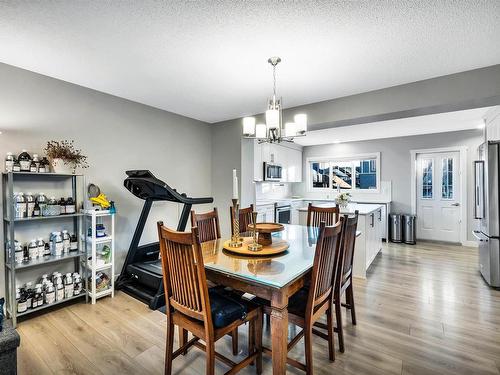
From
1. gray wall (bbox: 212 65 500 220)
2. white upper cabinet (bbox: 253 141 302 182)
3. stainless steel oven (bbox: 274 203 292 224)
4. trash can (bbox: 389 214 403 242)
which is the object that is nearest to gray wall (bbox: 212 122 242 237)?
gray wall (bbox: 212 65 500 220)

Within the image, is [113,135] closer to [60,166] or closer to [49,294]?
[60,166]

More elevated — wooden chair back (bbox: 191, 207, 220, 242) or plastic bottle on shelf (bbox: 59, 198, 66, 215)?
plastic bottle on shelf (bbox: 59, 198, 66, 215)

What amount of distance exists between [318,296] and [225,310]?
64cm

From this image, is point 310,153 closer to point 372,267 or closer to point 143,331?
point 372,267

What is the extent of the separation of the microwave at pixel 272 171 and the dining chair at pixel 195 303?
4.02 metres

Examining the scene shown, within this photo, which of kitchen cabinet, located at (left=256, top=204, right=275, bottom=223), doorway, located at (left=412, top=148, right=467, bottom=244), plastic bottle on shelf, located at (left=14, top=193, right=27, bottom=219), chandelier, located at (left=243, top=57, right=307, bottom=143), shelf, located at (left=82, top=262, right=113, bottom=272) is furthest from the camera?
doorway, located at (left=412, top=148, right=467, bottom=244)

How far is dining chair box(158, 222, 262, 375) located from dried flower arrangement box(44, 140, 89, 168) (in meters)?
1.79

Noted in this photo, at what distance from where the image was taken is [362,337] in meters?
2.21

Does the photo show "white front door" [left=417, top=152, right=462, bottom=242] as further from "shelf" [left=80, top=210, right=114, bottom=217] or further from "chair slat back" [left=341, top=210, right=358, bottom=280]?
"shelf" [left=80, top=210, right=114, bottom=217]

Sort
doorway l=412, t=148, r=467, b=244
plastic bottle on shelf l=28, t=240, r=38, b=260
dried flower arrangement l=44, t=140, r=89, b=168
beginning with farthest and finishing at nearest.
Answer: doorway l=412, t=148, r=467, b=244 → dried flower arrangement l=44, t=140, r=89, b=168 → plastic bottle on shelf l=28, t=240, r=38, b=260

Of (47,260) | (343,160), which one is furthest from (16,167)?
(343,160)

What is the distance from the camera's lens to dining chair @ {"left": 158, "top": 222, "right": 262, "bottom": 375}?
4.82 ft

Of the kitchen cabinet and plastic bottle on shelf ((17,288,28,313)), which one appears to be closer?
plastic bottle on shelf ((17,288,28,313))

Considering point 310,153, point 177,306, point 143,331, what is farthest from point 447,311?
point 310,153
